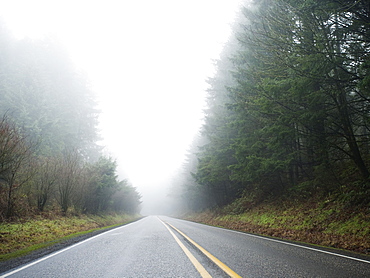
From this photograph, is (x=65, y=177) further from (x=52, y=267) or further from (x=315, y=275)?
(x=315, y=275)

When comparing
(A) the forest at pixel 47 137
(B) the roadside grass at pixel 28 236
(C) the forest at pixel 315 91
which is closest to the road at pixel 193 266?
(B) the roadside grass at pixel 28 236

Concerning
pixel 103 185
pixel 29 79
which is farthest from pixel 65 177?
pixel 29 79

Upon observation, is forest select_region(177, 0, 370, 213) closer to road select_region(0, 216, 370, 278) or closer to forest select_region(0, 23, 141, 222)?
road select_region(0, 216, 370, 278)

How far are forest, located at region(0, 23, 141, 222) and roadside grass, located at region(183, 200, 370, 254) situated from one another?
1197 cm

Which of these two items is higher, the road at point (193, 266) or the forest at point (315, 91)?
the forest at point (315, 91)

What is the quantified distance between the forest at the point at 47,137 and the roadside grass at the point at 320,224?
12.0 metres

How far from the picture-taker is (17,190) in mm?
9984

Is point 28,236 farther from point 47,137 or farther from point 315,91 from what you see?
point 47,137

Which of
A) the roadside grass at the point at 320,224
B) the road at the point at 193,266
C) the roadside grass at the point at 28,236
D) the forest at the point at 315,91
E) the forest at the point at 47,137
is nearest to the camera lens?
the road at the point at 193,266

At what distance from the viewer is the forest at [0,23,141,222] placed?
957cm

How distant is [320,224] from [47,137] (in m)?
24.9

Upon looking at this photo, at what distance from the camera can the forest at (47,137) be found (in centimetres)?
957

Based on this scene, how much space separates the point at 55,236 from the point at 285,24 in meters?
12.8

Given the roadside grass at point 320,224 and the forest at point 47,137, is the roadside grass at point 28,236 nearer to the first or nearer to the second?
the forest at point 47,137
